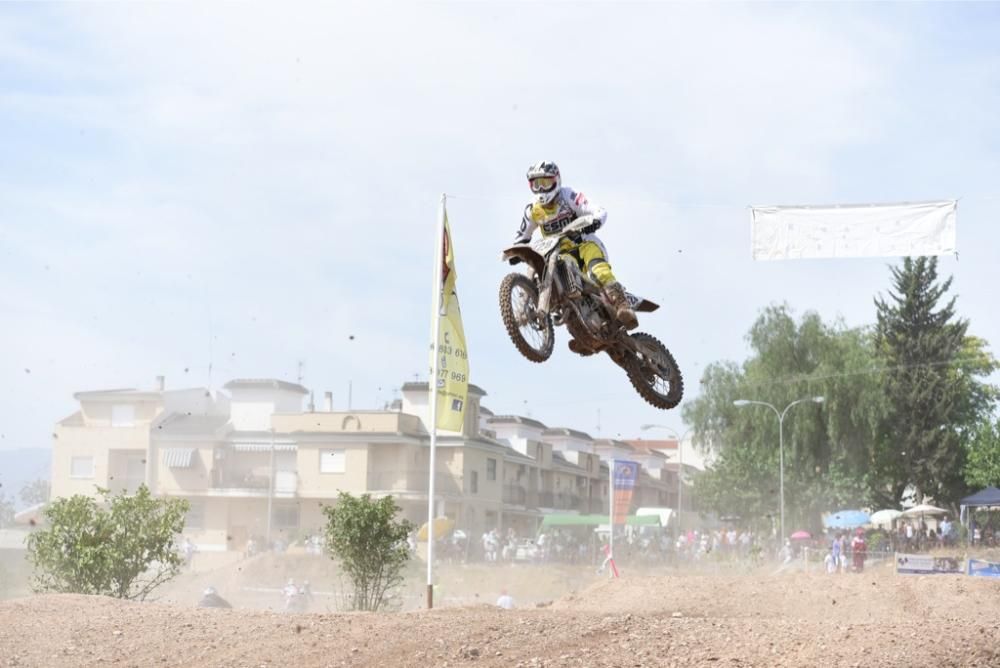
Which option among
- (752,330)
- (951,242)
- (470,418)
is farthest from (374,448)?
(951,242)

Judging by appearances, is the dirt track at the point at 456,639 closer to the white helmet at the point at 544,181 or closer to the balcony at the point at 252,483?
the white helmet at the point at 544,181

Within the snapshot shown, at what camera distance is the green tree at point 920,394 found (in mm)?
72875

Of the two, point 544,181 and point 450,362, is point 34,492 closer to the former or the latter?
point 450,362

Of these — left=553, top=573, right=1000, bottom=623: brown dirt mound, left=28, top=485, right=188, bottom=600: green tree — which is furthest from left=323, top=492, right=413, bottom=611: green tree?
left=553, top=573, right=1000, bottom=623: brown dirt mound

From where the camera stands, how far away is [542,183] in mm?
14070

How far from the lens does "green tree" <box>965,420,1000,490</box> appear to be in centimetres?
7138

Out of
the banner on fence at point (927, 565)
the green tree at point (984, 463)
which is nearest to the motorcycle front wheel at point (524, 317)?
the banner on fence at point (927, 565)

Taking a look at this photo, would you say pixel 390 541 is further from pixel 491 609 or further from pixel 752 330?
pixel 752 330

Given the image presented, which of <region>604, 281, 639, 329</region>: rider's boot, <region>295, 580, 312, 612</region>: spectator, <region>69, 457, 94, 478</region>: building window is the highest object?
<region>604, 281, 639, 329</region>: rider's boot

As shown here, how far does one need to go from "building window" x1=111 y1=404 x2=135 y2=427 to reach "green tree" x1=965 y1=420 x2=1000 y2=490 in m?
48.6

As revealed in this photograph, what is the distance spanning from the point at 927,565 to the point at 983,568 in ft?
5.23

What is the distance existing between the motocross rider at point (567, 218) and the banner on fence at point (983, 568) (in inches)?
977

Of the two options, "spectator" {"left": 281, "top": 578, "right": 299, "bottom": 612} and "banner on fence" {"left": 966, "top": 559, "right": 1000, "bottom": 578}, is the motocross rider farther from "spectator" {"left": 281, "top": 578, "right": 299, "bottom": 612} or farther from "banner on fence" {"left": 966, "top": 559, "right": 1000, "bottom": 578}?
"spectator" {"left": 281, "top": 578, "right": 299, "bottom": 612}

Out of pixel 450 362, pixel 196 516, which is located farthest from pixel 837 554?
pixel 196 516
